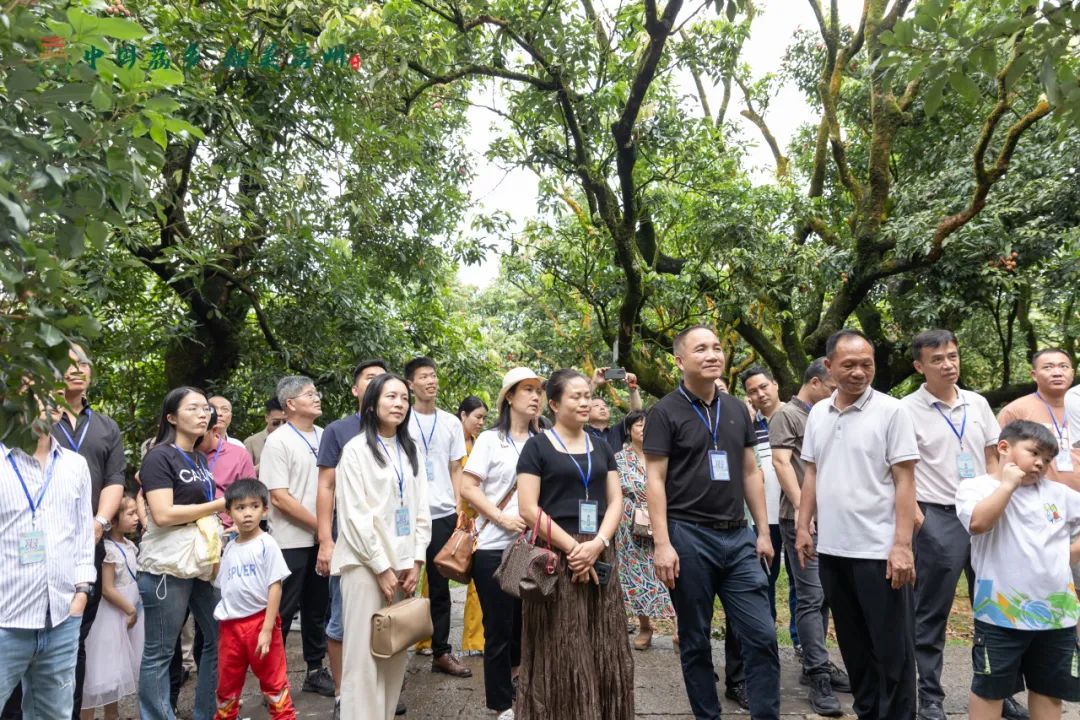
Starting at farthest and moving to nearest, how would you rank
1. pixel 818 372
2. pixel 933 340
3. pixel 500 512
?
1. pixel 818 372
2. pixel 500 512
3. pixel 933 340

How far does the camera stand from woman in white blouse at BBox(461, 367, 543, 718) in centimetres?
454

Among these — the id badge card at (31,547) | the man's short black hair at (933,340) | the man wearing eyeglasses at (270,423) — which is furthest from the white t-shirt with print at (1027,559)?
the man wearing eyeglasses at (270,423)

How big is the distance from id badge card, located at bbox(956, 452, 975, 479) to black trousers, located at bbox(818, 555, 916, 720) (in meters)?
0.85

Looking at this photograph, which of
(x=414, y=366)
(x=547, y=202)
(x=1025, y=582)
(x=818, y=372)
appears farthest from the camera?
(x=547, y=202)

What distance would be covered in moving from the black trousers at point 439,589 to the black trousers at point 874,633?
8.07 feet

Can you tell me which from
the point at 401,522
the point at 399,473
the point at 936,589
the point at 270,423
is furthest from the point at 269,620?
the point at 936,589

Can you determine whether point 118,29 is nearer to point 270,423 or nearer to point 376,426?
point 376,426

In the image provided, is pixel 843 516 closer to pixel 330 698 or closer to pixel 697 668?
pixel 697 668

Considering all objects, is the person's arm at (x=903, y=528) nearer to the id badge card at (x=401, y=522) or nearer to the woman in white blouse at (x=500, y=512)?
the woman in white blouse at (x=500, y=512)

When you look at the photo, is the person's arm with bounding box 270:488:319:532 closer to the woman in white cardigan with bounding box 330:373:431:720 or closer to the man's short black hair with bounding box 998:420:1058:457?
the woman in white cardigan with bounding box 330:373:431:720

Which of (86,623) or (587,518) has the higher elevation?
(587,518)

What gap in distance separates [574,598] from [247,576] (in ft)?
5.54

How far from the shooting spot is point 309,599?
5270mm

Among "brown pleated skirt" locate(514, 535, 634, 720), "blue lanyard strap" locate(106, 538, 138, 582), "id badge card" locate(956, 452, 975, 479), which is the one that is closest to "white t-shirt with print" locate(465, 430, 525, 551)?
"brown pleated skirt" locate(514, 535, 634, 720)
